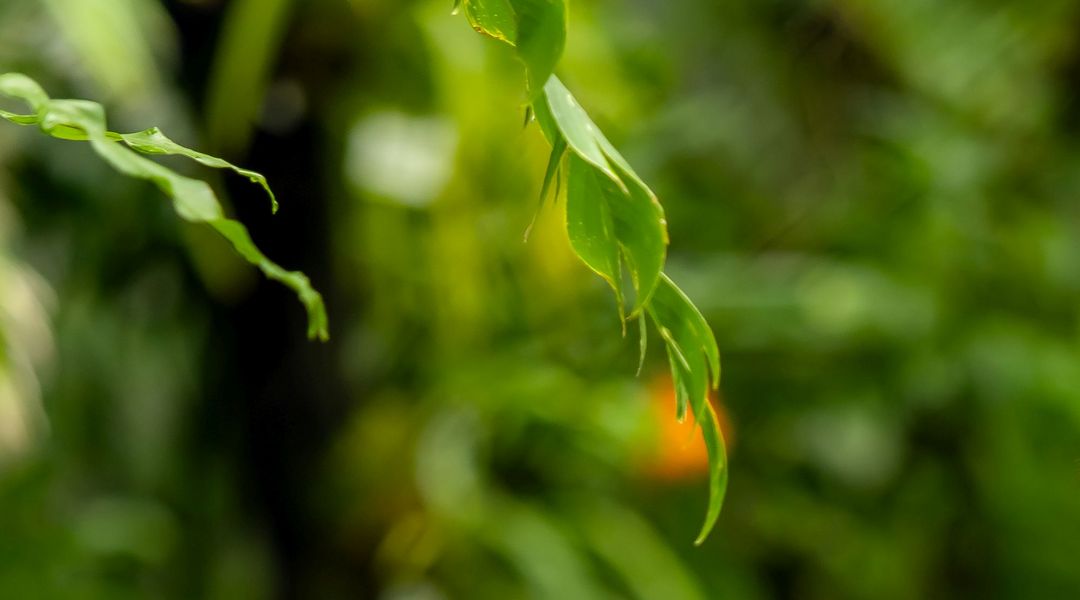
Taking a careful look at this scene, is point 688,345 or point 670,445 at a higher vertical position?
point 688,345

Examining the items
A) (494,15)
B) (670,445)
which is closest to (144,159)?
(494,15)

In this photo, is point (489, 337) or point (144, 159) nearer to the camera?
point (144, 159)

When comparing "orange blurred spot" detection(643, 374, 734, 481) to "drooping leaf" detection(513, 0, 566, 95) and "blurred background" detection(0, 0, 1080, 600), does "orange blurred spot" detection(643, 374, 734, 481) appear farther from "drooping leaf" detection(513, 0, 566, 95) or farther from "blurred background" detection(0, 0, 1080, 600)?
"drooping leaf" detection(513, 0, 566, 95)

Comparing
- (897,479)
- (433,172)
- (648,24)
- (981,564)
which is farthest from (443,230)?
(648,24)

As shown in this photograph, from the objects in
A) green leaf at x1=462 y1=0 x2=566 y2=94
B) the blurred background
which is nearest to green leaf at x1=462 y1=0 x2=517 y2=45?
green leaf at x1=462 y1=0 x2=566 y2=94

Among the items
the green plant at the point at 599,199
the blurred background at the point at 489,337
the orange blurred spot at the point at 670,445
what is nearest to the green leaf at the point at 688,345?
the green plant at the point at 599,199

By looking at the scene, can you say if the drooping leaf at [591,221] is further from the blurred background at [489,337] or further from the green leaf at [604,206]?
the blurred background at [489,337]

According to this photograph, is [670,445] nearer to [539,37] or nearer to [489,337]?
[489,337]
